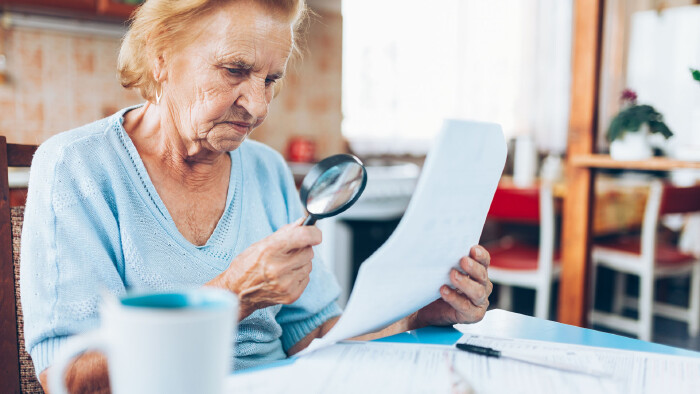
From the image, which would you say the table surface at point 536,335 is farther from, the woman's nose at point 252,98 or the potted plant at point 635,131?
the potted plant at point 635,131

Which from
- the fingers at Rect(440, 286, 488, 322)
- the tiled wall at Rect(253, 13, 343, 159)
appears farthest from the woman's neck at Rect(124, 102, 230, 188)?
the tiled wall at Rect(253, 13, 343, 159)

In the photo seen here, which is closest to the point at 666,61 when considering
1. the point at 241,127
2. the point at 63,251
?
the point at 241,127

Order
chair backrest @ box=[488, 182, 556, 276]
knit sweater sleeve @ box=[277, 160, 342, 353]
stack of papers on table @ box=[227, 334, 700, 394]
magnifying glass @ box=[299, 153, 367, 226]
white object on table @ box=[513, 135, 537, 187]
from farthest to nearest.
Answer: white object on table @ box=[513, 135, 537, 187] < chair backrest @ box=[488, 182, 556, 276] < knit sweater sleeve @ box=[277, 160, 342, 353] < magnifying glass @ box=[299, 153, 367, 226] < stack of papers on table @ box=[227, 334, 700, 394]

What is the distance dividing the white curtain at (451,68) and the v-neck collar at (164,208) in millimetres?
2624

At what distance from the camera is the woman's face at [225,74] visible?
891 mm

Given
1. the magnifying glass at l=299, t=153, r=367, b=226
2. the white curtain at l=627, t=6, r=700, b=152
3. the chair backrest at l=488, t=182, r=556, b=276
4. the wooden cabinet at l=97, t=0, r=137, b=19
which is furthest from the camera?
the white curtain at l=627, t=6, r=700, b=152

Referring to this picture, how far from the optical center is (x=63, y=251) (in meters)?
0.73

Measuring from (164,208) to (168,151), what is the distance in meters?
0.13

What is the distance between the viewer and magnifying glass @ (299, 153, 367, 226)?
0.78 metres

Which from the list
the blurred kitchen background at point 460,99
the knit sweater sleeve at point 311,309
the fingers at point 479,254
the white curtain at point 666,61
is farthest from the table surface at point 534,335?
the white curtain at point 666,61

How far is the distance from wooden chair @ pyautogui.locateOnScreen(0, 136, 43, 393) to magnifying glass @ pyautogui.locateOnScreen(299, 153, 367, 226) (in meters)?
0.46

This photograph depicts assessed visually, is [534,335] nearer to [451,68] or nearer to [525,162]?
[525,162]

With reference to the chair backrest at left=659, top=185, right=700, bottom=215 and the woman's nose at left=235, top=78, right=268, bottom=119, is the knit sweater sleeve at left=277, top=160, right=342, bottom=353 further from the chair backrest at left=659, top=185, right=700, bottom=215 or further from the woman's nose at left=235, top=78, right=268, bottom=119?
the chair backrest at left=659, top=185, right=700, bottom=215

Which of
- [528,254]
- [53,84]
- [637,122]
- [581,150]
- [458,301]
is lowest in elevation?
[528,254]
